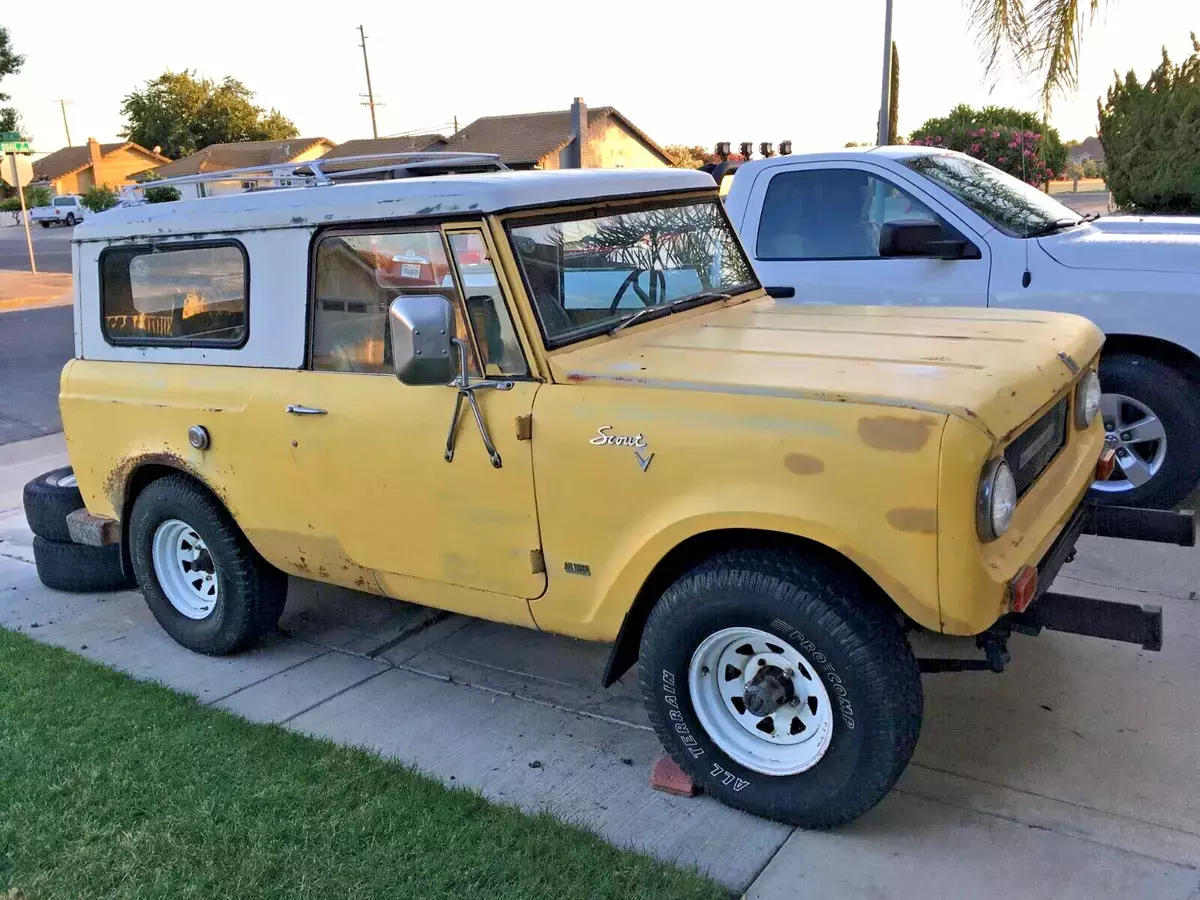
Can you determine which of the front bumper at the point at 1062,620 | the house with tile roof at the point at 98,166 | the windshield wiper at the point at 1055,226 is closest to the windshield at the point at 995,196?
the windshield wiper at the point at 1055,226

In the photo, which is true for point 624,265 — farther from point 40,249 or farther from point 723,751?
point 40,249

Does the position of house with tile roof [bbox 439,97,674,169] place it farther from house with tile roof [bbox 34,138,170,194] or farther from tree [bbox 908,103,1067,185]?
house with tile roof [bbox 34,138,170,194]

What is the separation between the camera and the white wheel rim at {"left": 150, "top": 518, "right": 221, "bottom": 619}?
188 inches

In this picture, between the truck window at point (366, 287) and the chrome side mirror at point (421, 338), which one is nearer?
the chrome side mirror at point (421, 338)

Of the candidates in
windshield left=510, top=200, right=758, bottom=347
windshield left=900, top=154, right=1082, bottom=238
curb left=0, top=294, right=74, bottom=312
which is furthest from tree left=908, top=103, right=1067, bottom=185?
curb left=0, top=294, right=74, bottom=312

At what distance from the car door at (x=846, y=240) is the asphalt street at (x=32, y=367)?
6776mm

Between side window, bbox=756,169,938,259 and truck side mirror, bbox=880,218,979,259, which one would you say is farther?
side window, bbox=756,169,938,259

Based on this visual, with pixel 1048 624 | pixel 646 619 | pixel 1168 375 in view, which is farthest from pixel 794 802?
pixel 1168 375

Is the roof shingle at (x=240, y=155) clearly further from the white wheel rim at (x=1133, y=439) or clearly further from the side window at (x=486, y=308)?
the side window at (x=486, y=308)

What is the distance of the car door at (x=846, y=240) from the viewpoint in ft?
19.7

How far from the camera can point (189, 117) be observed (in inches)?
3095

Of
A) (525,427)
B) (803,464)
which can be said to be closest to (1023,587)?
(803,464)

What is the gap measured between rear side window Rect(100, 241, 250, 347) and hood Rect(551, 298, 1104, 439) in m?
1.65

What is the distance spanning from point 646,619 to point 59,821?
2.02 m
